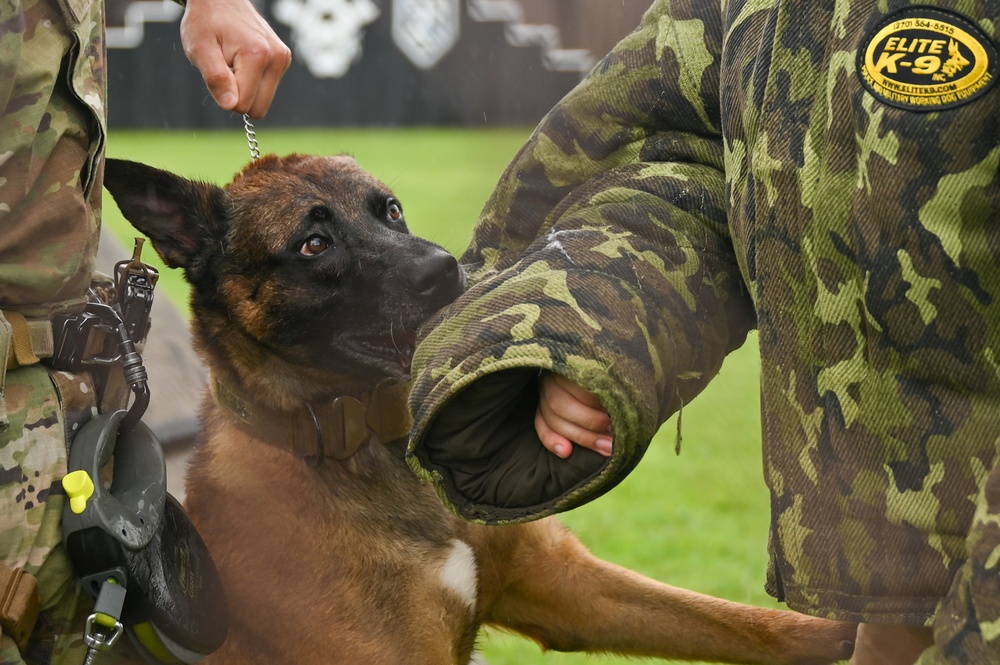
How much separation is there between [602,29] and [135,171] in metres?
7.57

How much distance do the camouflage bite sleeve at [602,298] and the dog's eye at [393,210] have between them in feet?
2.91

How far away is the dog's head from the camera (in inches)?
91.2

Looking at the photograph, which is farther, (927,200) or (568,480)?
(568,480)

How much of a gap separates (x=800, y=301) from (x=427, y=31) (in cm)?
1286

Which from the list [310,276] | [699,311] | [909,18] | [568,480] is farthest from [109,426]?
[909,18]

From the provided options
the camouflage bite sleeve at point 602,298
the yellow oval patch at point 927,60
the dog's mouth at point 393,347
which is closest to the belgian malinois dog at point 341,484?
the dog's mouth at point 393,347

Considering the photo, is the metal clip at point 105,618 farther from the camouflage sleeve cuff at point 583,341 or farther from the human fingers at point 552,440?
the human fingers at point 552,440

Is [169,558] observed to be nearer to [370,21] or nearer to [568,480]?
[568,480]

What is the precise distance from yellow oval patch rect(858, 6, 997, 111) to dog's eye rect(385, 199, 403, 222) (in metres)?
1.57

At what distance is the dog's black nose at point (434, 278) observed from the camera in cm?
226

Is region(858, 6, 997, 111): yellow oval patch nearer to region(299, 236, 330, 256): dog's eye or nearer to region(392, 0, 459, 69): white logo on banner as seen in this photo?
region(299, 236, 330, 256): dog's eye

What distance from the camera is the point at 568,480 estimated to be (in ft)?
4.72

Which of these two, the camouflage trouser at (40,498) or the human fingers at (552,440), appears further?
the camouflage trouser at (40,498)

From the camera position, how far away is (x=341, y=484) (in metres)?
2.27
